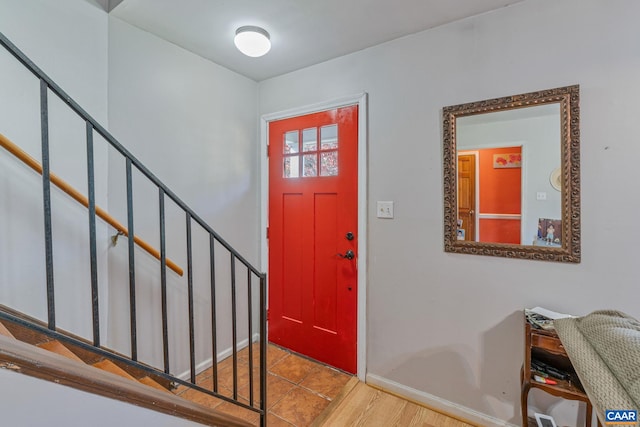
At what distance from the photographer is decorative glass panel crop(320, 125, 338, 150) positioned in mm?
2193

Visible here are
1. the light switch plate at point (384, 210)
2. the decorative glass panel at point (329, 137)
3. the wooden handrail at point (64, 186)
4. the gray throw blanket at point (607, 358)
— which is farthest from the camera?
the decorative glass panel at point (329, 137)

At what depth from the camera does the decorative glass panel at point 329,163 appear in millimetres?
2205

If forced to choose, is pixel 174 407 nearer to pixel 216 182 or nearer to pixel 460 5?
pixel 216 182

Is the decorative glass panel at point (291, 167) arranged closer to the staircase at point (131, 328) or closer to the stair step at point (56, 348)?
the staircase at point (131, 328)

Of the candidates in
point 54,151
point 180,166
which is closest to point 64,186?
point 54,151

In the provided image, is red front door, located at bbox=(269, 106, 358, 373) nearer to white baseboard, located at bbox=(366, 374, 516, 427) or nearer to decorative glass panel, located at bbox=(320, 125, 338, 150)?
decorative glass panel, located at bbox=(320, 125, 338, 150)

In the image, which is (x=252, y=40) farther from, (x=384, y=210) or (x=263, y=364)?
(x=263, y=364)

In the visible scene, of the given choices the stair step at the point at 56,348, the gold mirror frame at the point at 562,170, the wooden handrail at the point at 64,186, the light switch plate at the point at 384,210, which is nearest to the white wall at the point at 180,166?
the wooden handrail at the point at 64,186

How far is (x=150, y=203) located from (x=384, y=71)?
1.73 metres

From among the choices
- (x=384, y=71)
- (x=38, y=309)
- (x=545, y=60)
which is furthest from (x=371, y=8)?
(x=38, y=309)

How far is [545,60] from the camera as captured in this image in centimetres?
150

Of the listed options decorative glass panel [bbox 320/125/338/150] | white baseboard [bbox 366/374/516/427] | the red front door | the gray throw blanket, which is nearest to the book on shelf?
the gray throw blanket

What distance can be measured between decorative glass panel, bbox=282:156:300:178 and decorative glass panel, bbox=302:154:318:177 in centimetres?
7

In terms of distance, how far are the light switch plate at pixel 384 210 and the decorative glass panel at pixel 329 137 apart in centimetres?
58
